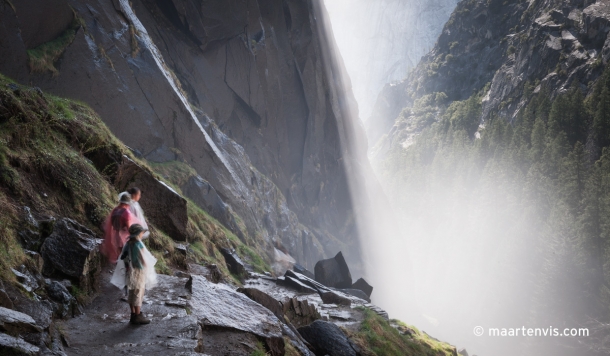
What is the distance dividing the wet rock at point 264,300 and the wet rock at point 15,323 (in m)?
6.24

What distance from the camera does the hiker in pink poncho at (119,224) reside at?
6.72 m

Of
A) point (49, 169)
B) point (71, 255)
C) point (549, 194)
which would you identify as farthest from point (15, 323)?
point (549, 194)

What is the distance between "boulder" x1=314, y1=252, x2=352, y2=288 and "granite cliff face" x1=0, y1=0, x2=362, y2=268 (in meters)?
4.02

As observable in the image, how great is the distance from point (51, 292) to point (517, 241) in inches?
2884

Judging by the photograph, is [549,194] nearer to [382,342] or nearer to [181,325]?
[382,342]

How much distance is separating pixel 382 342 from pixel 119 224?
939 centimetres

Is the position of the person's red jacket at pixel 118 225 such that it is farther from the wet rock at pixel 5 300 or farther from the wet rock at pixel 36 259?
the wet rock at pixel 5 300

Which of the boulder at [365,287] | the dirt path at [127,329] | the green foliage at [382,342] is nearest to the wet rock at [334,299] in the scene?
the green foliage at [382,342]

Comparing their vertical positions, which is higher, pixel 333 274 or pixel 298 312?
pixel 333 274

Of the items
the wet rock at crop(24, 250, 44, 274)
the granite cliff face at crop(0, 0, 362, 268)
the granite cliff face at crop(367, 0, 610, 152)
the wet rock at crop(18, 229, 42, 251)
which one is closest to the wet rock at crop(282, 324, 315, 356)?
the wet rock at crop(24, 250, 44, 274)

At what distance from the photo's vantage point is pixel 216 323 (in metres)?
7.21

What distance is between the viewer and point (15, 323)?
4195mm

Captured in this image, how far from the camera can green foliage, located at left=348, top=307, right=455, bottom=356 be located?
11898 millimetres

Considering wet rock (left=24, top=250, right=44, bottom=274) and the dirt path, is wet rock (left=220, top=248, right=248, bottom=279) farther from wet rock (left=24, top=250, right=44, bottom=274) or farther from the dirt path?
wet rock (left=24, top=250, right=44, bottom=274)
